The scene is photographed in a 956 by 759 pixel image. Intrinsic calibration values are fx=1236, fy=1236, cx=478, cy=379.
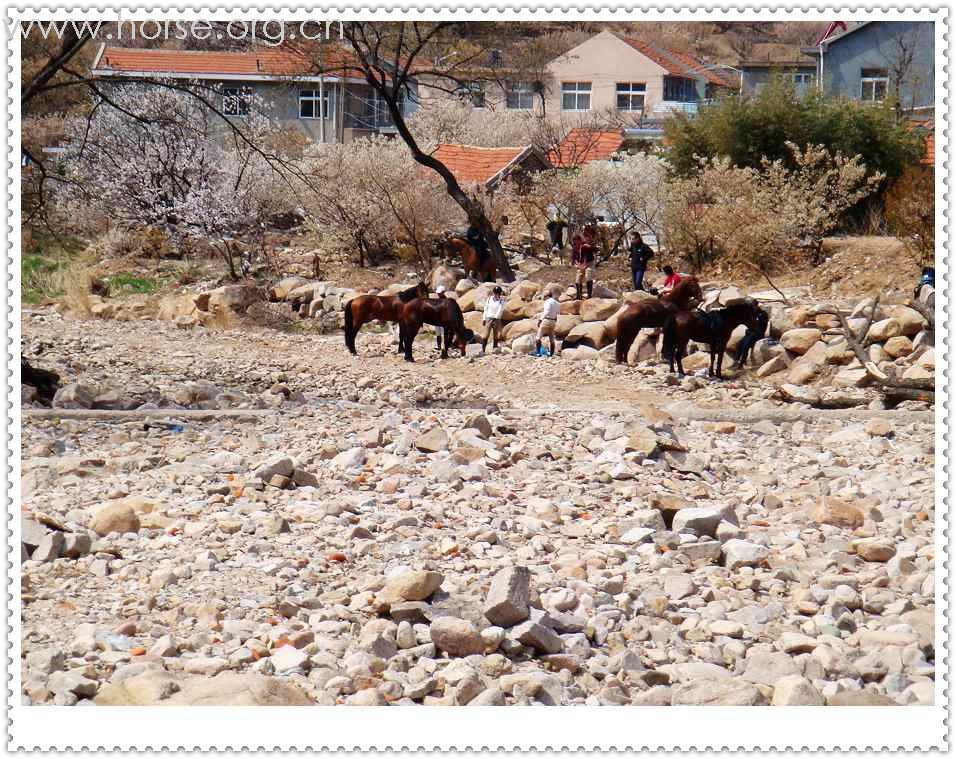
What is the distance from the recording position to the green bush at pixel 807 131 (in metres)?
26.5

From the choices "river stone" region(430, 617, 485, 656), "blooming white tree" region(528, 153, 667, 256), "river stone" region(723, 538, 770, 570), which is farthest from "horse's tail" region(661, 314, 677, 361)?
"river stone" region(430, 617, 485, 656)

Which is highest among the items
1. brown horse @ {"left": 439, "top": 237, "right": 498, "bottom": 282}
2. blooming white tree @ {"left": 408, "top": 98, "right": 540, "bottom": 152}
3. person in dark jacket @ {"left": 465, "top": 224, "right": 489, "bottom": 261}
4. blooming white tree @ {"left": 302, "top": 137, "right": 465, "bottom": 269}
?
blooming white tree @ {"left": 408, "top": 98, "right": 540, "bottom": 152}

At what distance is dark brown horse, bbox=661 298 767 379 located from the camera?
52.7 ft

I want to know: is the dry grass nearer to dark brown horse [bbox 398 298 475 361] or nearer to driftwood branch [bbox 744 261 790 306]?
dark brown horse [bbox 398 298 475 361]

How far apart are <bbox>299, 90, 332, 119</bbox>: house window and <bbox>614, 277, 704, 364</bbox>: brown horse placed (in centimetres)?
2199

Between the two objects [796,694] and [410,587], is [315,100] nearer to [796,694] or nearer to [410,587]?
[410,587]

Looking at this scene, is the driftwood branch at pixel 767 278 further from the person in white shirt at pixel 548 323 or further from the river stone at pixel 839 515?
the river stone at pixel 839 515

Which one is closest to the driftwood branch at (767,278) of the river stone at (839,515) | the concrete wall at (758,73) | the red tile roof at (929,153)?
the red tile roof at (929,153)

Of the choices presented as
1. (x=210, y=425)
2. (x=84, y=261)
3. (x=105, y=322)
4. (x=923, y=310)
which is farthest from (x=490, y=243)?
(x=210, y=425)

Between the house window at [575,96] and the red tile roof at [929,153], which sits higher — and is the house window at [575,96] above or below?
above

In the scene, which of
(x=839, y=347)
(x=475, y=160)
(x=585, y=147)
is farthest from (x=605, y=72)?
(x=839, y=347)

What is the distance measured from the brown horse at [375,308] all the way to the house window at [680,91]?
2930cm

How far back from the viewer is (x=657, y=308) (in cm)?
1659
